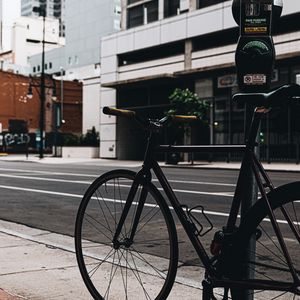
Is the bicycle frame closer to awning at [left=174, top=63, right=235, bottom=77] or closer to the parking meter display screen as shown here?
the parking meter display screen

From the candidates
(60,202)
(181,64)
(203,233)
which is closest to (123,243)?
(203,233)

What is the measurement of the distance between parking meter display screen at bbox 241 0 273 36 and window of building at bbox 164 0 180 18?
4019 centimetres

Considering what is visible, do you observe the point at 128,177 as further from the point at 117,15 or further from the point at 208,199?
the point at 117,15

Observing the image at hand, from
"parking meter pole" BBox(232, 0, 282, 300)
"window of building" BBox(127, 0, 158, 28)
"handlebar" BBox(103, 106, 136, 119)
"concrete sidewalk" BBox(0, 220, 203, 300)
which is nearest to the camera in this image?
"parking meter pole" BBox(232, 0, 282, 300)

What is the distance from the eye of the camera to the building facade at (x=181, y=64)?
108 ft

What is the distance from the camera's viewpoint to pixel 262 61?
3209mm

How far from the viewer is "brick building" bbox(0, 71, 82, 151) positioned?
65.8 meters

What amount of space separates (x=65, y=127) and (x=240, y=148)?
7013cm

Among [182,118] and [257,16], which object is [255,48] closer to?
[257,16]

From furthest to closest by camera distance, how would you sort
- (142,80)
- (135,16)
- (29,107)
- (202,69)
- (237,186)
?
1. (29,107)
2. (135,16)
3. (142,80)
4. (202,69)
5. (237,186)

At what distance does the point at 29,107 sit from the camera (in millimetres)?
68500

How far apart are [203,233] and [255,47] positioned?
1197mm

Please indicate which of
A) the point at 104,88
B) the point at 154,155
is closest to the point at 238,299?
the point at 154,155

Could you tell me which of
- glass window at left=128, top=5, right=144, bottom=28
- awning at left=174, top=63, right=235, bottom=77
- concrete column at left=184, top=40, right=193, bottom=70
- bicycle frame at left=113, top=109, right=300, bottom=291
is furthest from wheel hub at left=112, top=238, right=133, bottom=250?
glass window at left=128, top=5, right=144, bottom=28
